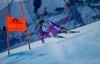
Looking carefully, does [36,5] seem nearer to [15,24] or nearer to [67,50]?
[15,24]

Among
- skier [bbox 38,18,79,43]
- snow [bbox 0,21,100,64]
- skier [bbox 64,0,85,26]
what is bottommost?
snow [bbox 0,21,100,64]

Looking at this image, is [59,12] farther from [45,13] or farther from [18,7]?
[18,7]

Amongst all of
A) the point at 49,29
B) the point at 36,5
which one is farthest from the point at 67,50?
the point at 36,5

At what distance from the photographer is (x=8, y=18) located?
89.3 inches

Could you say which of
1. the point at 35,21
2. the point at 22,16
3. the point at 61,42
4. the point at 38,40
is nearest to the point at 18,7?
the point at 22,16

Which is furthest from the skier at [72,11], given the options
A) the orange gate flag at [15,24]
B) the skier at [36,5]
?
the orange gate flag at [15,24]

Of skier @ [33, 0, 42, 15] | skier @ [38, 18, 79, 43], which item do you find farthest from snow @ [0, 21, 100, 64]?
skier @ [33, 0, 42, 15]

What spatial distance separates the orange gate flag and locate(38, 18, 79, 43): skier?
0.75 feet

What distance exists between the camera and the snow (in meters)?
1.79

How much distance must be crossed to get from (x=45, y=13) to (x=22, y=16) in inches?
11.1

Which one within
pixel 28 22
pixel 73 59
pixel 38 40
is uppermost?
pixel 28 22

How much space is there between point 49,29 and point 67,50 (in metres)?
0.30

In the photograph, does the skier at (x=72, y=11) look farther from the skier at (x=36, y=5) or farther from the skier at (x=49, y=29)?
the skier at (x=36, y=5)

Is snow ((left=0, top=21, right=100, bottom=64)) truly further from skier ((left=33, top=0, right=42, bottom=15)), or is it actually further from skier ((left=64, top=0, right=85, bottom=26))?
skier ((left=33, top=0, right=42, bottom=15))
